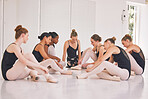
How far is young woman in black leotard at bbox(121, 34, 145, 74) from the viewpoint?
3832mm

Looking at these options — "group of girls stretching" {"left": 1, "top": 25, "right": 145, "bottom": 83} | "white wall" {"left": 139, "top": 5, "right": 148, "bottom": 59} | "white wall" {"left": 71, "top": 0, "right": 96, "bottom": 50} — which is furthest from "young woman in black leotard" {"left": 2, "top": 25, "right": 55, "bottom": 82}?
"white wall" {"left": 139, "top": 5, "right": 148, "bottom": 59}

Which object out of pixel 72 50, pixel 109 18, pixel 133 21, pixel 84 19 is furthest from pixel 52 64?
pixel 133 21

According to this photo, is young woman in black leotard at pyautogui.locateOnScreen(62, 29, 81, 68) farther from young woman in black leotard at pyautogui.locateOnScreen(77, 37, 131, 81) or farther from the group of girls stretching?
young woman in black leotard at pyautogui.locateOnScreen(77, 37, 131, 81)

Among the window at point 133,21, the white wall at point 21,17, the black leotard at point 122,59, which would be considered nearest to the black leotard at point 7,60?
the black leotard at point 122,59

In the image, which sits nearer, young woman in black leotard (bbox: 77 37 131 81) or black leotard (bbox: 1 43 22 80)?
black leotard (bbox: 1 43 22 80)

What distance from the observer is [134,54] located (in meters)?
3.93

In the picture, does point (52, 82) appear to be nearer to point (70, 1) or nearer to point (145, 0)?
point (70, 1)

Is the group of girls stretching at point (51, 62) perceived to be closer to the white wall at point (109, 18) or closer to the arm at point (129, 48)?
the arm at point (129, 48)

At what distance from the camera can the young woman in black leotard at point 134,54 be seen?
383 centimetres

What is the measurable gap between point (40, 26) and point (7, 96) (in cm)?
431

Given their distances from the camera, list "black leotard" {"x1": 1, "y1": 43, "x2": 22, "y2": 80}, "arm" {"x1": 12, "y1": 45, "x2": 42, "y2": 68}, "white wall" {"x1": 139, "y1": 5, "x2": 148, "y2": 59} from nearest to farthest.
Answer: "arm" {"x1": 12, "y1": 45, "x2": 42, "y2": 68} < "black leotard" {"x1": 1, "y1": 43, "x2": 22, "y2": 80} < "white wall" {"x1": 139, "y1": 5, "x2": 148, "y2": 59}

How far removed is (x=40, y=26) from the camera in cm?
623

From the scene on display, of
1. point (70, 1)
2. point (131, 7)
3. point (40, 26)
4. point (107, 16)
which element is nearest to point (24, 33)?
point (40, 26)

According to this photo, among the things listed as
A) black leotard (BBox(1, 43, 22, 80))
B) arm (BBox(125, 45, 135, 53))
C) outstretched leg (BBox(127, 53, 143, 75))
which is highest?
arm (BBox(125, 45, 135, 53))
